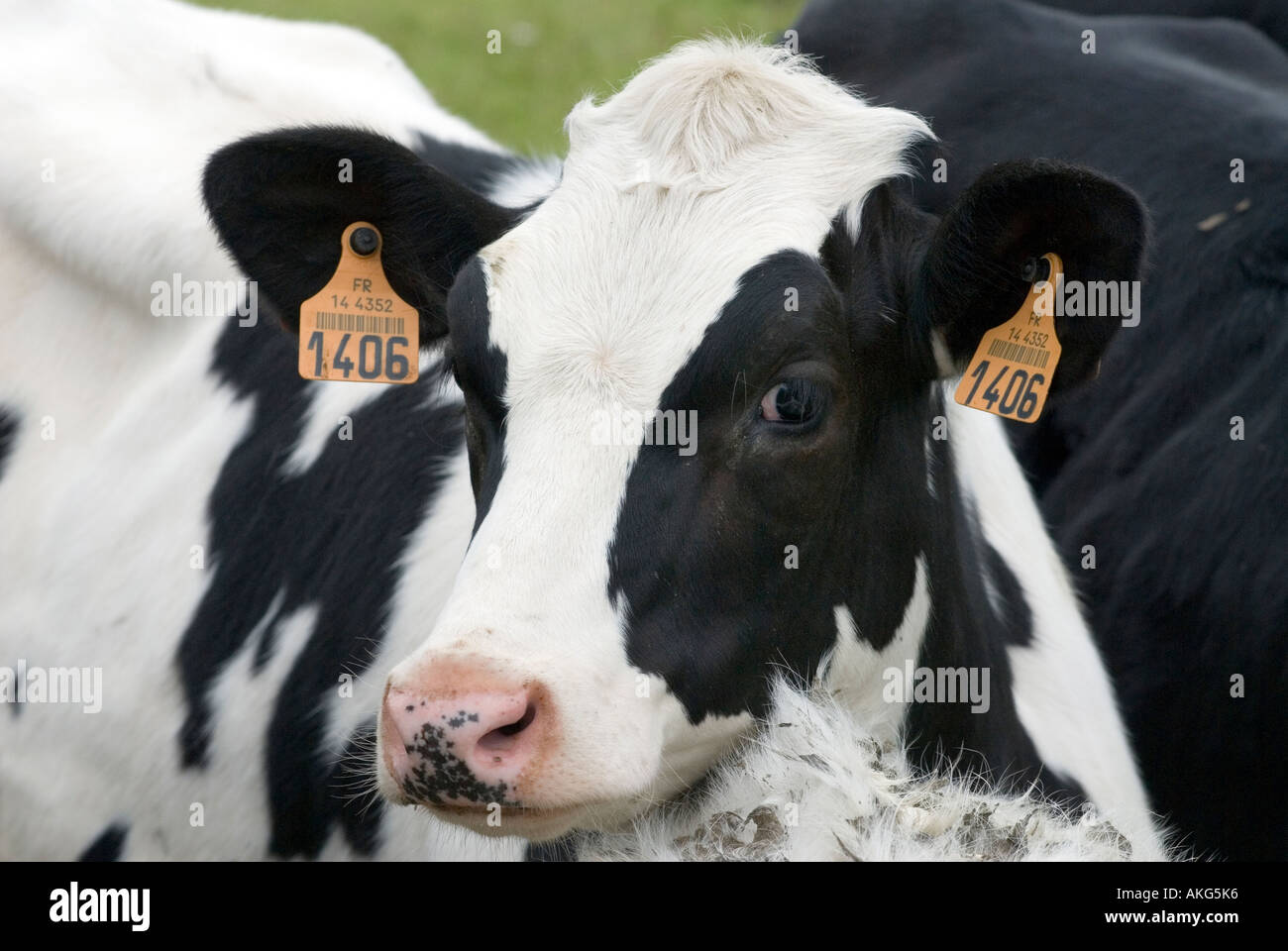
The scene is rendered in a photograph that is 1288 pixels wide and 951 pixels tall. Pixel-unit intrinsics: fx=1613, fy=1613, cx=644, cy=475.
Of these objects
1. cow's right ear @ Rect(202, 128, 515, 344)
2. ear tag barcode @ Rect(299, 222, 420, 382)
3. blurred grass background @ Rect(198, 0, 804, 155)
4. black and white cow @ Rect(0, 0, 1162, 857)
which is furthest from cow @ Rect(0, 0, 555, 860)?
blurred grass background @ Rect(198, 0, 804, 155)

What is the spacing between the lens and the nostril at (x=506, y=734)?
2115 mm

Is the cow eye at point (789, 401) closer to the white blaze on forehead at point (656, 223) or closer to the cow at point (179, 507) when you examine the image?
the white blaze on forehead at point (656, 223)

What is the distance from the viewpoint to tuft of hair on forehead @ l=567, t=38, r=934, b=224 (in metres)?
2.68

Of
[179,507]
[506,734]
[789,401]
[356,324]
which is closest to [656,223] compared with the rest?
[789,401]

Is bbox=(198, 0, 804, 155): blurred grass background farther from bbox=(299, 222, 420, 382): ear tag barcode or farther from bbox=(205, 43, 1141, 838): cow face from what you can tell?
bbox=(205, 43, 1141, 838): cow face

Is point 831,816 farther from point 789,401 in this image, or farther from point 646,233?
point 646,233

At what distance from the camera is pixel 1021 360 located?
2.67 metres

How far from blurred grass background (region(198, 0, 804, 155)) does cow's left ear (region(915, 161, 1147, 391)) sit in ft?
16.9

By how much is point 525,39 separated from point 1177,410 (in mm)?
6121

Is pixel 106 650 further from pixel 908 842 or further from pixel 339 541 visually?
pixel 908 842

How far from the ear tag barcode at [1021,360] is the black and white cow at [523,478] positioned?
41 millimetres
